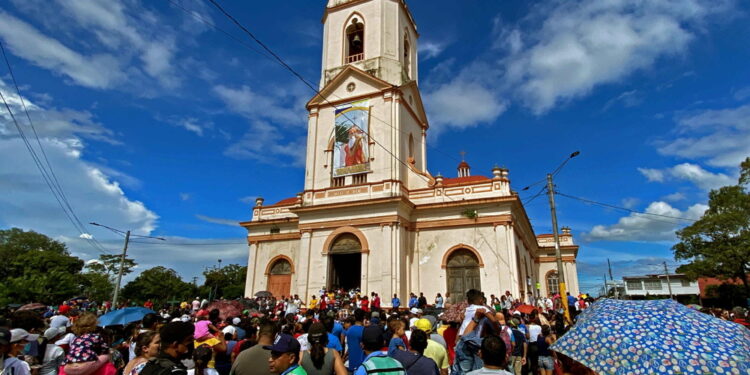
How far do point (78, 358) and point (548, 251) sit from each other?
4328 cm

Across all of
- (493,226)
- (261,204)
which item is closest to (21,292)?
(261,204)

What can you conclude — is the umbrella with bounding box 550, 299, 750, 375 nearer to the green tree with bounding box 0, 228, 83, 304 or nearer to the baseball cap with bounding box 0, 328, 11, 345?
the baseball cap with bounding box 0, 328, 11, 345

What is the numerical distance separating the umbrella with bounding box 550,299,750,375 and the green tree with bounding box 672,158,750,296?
35.4 m

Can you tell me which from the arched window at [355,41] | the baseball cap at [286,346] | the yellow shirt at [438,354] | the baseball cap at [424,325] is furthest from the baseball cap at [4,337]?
the arched window at [355,41]

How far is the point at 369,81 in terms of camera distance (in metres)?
26.0

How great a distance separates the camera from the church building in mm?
22109

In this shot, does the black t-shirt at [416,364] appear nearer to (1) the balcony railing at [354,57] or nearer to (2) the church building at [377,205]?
(2) the church building at [377,205]

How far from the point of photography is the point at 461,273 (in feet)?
73.1

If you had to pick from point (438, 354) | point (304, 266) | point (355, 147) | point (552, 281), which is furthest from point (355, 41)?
point (552, 281)

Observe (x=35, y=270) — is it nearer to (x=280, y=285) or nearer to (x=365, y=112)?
(x=280, y=285)

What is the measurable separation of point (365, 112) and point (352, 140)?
6.77 ft

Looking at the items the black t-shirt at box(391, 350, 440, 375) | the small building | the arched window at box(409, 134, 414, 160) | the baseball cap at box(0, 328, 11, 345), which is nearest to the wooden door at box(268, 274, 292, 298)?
the arched window at box(409, 134, 414, 160)

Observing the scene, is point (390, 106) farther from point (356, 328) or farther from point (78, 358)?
point (78, 358)

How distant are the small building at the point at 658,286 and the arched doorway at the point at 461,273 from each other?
2001 inches
